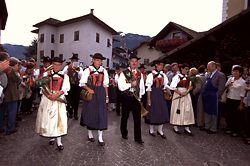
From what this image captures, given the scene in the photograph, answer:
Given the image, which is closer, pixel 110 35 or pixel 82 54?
pixel 82 54

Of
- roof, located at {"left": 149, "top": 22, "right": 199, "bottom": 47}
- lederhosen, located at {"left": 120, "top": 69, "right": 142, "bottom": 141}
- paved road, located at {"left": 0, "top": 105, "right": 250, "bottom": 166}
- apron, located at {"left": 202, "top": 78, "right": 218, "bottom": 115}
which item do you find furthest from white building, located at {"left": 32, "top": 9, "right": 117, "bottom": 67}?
lederhosen, located at {"left": 120, "top": 69, "right": 142, "bottom": 141}

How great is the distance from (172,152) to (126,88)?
6.29 ft

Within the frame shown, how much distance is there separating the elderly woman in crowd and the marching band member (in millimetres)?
4876

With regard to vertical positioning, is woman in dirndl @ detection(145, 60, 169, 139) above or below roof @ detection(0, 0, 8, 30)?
below

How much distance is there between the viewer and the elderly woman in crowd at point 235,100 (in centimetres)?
709

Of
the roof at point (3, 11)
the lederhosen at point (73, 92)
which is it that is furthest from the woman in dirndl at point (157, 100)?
the roof at point (3, 11)

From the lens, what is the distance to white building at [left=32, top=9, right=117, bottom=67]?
108 ft

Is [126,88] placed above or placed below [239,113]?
above

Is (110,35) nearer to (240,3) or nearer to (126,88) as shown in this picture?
(240,3)

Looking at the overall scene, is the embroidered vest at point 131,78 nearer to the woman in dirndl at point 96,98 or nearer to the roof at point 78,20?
the woman in dirndl at point 96,98

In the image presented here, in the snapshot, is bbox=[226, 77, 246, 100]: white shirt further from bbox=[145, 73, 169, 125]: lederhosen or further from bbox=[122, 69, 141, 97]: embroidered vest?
bbox=[122, 69, 141, 97]: embroidered vest

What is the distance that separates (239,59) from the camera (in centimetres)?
1031

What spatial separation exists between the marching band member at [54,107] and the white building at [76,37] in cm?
2700

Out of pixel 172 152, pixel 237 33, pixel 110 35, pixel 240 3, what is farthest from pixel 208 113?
pixel 110 35
